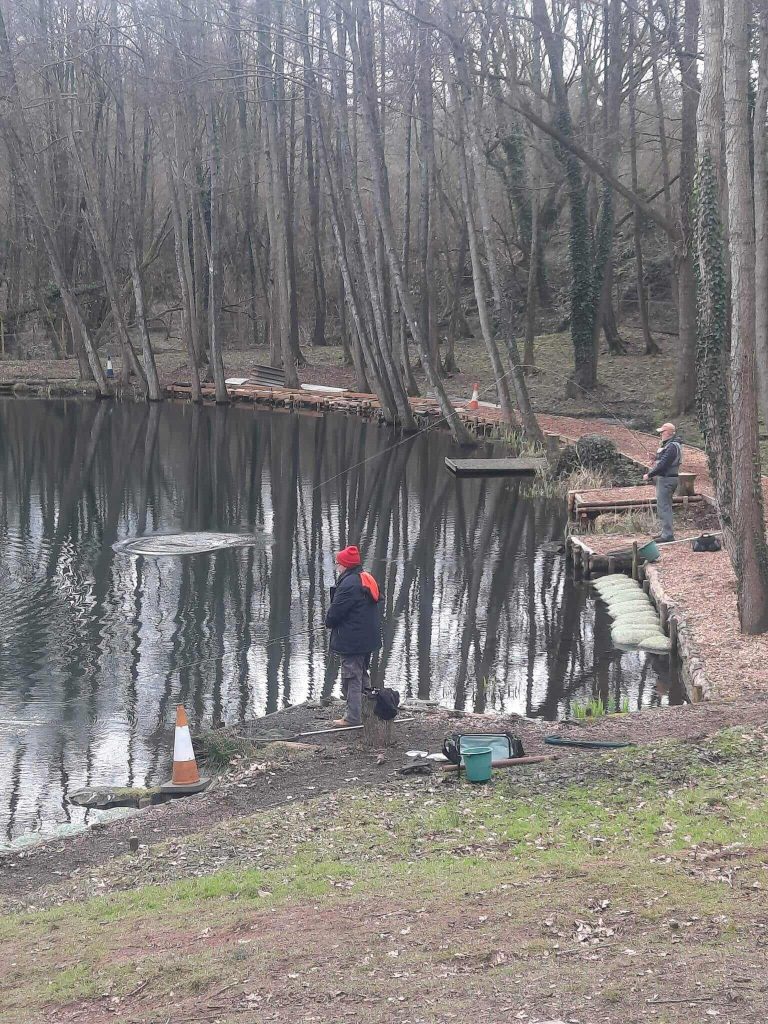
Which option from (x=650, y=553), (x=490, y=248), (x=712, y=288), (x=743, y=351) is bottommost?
(x=650, y=553)

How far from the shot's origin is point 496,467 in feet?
93.3

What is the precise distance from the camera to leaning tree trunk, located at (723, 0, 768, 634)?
12.9 m

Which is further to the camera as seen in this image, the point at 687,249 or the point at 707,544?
the point at 687,249

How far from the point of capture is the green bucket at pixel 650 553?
58.7ft

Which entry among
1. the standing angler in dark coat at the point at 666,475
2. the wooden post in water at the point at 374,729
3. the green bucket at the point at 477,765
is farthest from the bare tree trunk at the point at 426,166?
the green bucket at the point at 477,765

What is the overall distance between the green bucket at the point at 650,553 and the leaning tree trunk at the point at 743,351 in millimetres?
4410

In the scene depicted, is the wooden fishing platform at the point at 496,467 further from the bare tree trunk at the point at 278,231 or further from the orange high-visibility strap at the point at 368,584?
the orange high-visibility strap at the point at 368,584

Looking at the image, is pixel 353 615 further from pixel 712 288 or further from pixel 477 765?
pixel 712 288

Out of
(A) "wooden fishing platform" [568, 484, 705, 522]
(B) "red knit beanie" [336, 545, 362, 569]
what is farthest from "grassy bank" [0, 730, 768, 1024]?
(A) "wooden fishing platform" [568, 484, 705, 522]

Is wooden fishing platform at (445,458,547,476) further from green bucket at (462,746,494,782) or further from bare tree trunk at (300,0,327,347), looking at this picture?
bare tree trunk at (300,0,327,347)

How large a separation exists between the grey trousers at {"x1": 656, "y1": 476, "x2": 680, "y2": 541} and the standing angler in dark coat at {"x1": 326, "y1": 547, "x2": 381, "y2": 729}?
8627mm

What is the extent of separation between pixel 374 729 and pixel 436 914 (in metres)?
4.44

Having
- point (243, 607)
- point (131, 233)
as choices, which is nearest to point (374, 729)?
point (243, 607)

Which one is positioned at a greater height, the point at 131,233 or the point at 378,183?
the point at 131,233
